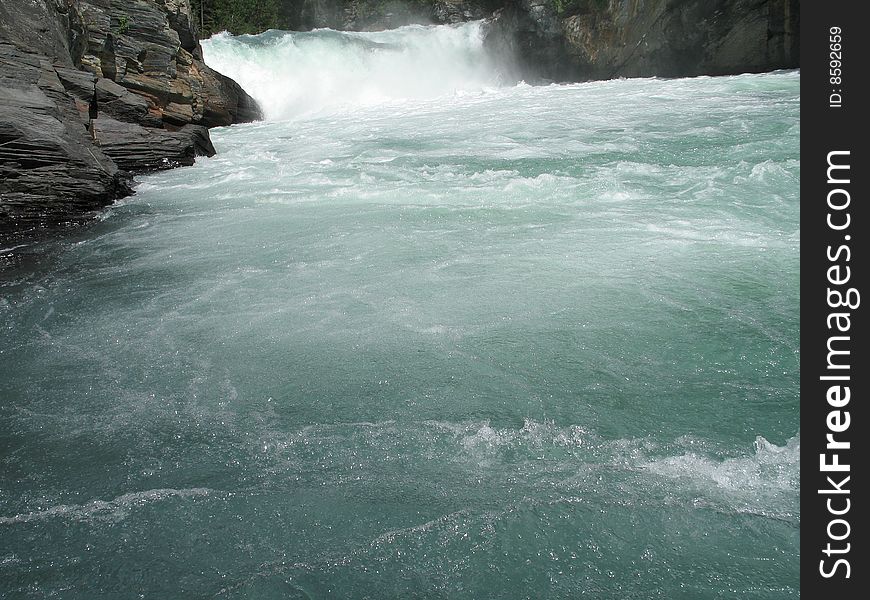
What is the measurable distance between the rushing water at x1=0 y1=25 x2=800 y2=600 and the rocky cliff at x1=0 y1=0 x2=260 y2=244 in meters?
0.98

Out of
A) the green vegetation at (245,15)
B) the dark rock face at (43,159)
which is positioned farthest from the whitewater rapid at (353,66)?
the green vegetation at (245,15)

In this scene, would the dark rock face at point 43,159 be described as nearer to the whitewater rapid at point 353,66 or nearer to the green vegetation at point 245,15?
the whitewater rapid at point 353,66

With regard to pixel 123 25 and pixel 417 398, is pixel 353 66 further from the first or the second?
pixel 417 398

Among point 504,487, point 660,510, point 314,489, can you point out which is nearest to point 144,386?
point 314,489

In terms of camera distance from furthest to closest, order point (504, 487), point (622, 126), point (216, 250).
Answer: point (622, 126)
point (216, 250)
point (504, 487)

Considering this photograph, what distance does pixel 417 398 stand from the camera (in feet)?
11.2

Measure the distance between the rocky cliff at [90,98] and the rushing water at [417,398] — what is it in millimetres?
983

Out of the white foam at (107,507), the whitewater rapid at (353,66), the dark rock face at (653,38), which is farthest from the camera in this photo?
the whitewater rapid at (353,66)

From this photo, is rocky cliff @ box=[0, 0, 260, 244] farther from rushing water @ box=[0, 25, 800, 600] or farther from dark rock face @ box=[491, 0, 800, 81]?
dark rock face @ box=[491, 0, 800, 81]

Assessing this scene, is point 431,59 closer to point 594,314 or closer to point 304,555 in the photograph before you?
point 594,314

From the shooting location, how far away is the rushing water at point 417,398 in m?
2.39

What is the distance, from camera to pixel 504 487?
107 inches

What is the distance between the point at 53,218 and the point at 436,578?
690 centimetres

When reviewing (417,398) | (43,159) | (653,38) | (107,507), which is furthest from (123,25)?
(653,38)
